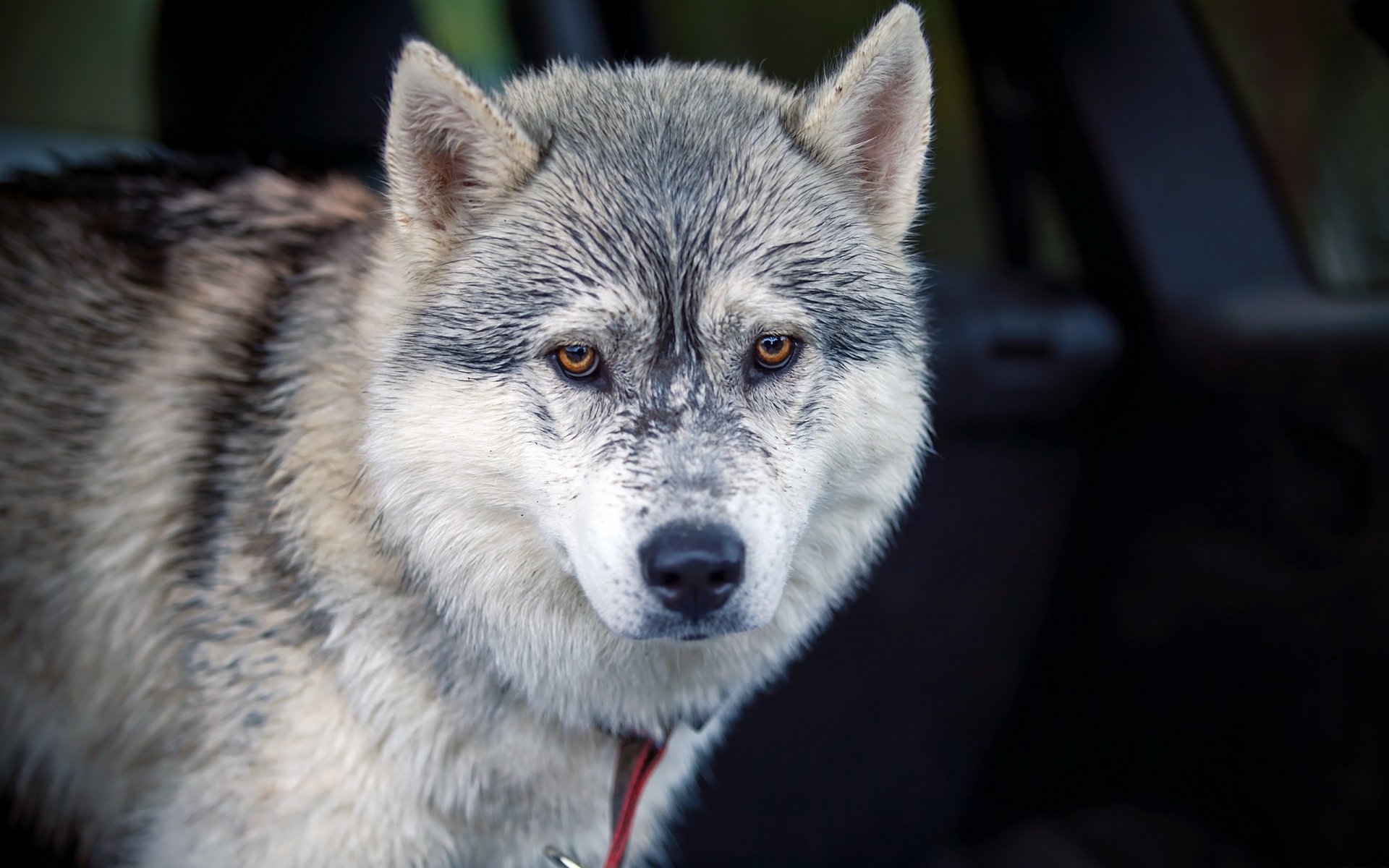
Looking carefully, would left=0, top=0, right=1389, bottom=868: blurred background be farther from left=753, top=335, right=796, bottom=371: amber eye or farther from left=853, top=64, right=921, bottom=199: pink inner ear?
left=753, top=335, right=796, bottom=371: amber eye

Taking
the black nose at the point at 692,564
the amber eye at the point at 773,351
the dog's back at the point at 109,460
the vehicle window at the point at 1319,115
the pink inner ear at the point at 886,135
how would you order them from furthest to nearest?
the vehicle window at the point at 1319,115 → the dog's back at the point at 109,460 → the pink inner ear at the point at 886,135 → the amber eye at the point at 773,351 → the black nose at the point at 692,564

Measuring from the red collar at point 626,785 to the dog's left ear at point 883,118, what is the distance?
1.02m

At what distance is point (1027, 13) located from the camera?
2770 millimetres

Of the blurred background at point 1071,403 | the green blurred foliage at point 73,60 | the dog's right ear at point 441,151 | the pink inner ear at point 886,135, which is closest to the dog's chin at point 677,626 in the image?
the dog's right ear at point 441,151

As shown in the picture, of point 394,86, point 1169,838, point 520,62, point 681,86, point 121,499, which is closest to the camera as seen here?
point 394,86

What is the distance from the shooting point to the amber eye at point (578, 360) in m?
1.65

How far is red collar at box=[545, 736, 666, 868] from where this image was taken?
1.83 meters

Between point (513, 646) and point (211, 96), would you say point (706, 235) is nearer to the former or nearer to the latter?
point (513, 646)

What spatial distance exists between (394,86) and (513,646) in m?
0.91

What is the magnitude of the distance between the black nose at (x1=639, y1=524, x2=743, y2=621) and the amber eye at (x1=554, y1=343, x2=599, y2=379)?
0.32 m

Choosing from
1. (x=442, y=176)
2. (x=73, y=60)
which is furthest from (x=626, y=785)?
(x=73, y=60)

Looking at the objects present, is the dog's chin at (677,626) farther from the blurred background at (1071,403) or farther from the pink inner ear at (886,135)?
the blurred background at (1071,403)

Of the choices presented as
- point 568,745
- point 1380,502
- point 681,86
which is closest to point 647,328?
point 681,86

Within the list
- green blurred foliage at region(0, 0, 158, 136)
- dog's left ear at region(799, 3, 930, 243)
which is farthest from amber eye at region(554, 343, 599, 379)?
green blurred foliage at region(0, 0, 158, 136)
